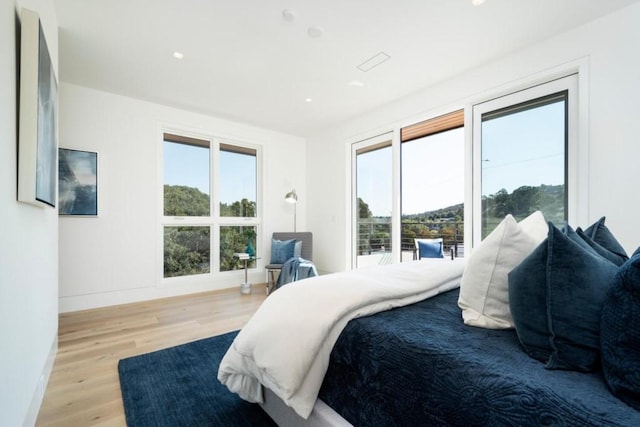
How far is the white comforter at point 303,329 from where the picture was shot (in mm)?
1124

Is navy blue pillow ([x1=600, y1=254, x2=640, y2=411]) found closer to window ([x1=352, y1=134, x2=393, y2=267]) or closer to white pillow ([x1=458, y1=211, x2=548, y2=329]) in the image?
white pillow ([x1=458, y1=211, x2=548, y2=329])

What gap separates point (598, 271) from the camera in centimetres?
81

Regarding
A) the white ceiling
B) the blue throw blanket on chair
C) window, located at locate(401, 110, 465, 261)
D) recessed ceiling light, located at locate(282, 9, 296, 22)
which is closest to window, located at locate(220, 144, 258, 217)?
the white ceiling

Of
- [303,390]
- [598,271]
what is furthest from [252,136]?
[598,271]

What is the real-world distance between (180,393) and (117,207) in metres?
2.74

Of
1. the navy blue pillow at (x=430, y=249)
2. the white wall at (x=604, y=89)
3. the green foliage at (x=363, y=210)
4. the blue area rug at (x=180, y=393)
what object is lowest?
the blue area rug at (x=180, y=393)

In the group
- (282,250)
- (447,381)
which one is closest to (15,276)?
(447,381)

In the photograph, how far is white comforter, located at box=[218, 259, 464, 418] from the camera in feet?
3.69

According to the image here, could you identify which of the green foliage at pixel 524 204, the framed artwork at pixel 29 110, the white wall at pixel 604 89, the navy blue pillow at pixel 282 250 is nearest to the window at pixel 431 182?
the green foliage at pixel 524 204

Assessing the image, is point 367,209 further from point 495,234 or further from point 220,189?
point 495,234

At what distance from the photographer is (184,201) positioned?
13.9ft

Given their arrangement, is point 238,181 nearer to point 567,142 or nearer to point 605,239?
point 567,142

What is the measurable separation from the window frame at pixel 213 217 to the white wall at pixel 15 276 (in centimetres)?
213

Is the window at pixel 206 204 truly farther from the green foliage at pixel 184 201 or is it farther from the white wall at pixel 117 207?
the white wall at pixel 117 207
